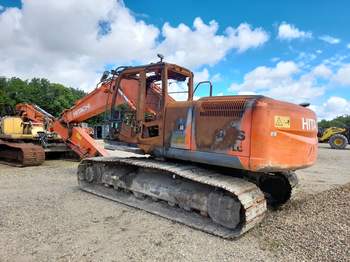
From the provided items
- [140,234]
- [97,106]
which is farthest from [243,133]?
[97,106]

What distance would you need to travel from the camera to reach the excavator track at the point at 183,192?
4.94 metres

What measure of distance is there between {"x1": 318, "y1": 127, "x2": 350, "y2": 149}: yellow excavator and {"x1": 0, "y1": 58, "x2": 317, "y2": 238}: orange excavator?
19.7 metres

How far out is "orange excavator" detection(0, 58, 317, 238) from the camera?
494cm

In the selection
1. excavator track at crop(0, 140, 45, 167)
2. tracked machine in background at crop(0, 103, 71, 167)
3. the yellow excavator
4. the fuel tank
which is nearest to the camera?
the fuel tank

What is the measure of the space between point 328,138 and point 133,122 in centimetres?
2258

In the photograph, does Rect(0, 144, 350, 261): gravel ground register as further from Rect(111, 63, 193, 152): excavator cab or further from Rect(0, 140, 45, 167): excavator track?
Rect(0, 140, 45, 167): excavator track

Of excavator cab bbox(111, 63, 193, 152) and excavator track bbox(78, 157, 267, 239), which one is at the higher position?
excavator cab bbox(111, 63, 193, 152)

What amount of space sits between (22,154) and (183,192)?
272 inches

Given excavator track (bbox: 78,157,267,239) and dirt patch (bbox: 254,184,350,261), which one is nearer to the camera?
dirt patch (bbox: 254,184,350,261)

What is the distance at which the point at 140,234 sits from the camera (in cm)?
488

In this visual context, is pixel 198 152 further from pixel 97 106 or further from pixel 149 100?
pixel 97 106

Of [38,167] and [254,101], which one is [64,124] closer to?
[38,167]

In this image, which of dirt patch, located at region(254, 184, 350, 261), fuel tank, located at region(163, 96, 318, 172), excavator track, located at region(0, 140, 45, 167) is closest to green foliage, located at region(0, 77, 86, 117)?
excavator track, located at region(0, 140, 45, 167)

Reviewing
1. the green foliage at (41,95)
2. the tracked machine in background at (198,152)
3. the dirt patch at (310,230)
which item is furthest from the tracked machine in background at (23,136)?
the green foliage at (41,95)
